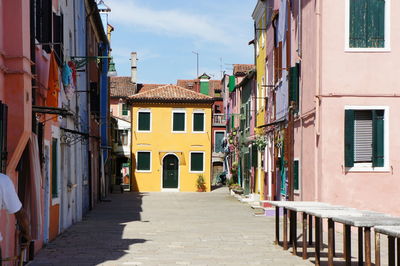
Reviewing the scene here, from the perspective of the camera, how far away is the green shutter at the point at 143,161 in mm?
48875

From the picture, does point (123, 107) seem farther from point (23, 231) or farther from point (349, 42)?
point (23, 231)

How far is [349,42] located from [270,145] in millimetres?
11572

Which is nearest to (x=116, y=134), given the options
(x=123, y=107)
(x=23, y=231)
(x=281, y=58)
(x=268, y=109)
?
(x=123, y=107)

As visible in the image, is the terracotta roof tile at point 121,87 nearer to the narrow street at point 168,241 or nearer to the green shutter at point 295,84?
the narrow street at point 168,241

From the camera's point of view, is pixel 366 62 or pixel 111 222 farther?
pixel 111 222

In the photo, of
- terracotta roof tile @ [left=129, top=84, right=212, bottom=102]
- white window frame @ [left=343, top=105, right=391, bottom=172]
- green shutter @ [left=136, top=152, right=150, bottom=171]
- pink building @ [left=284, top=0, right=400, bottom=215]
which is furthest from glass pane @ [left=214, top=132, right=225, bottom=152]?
white window frame @ [left=343, top=105, right=391, bottom=172]

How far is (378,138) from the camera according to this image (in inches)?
709

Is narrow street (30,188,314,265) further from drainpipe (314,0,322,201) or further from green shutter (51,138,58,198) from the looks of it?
drainpipe (314,0,322,201)

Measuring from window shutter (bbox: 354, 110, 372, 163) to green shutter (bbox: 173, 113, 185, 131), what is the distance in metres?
31.3

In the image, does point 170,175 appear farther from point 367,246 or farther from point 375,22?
point 367,246

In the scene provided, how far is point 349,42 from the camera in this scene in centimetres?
1841

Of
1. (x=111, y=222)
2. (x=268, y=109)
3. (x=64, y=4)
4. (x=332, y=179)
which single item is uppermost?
(x=64, y=4)

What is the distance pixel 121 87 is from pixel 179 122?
823 inches

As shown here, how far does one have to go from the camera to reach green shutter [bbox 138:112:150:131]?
49344 mm
